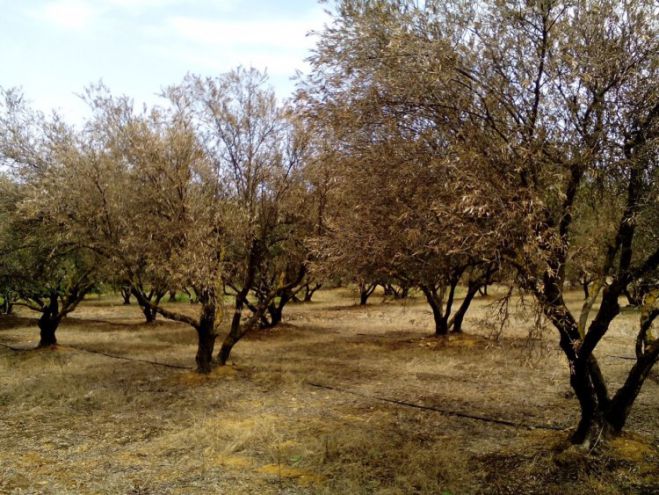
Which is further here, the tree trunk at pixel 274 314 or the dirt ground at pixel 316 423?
the tree trunk at pixel 274 314

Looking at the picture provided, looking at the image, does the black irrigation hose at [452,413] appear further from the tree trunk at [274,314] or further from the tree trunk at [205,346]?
the tree trunk at [274,314]

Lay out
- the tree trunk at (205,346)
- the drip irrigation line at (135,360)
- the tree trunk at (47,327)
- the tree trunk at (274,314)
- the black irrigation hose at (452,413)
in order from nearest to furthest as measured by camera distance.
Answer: the black irrigation hose at (452,413), the tree trunk at (205,346), the drip irrigation line at (135,360), the tree trunk at (47,327), the tree trunk at (274,314)

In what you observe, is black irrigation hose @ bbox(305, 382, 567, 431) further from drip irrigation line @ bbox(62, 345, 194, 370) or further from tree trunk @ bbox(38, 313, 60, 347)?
tree trunk @ bbox(38, 313, 60, 347)

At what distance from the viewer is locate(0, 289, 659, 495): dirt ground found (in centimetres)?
684

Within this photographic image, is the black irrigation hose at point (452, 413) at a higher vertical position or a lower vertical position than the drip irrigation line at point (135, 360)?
higher

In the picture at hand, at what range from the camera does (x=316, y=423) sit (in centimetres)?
958

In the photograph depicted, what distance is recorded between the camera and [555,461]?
284 inches

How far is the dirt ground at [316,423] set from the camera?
6.84 m

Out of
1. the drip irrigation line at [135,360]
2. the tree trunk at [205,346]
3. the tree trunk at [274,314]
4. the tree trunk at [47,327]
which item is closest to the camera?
the tree trunk at [205,346]

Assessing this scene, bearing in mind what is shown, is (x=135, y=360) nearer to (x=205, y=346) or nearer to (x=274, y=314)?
(x=205, y=346)

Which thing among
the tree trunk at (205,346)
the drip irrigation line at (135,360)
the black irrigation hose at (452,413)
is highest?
the tree trunk at (205,346)

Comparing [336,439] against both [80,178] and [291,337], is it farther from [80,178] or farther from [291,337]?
[291,337]

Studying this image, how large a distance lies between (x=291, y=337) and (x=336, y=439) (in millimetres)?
13841

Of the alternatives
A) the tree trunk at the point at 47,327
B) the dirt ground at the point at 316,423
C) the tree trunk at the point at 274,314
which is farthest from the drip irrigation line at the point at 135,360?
the tree trunk at the point at 274,314
